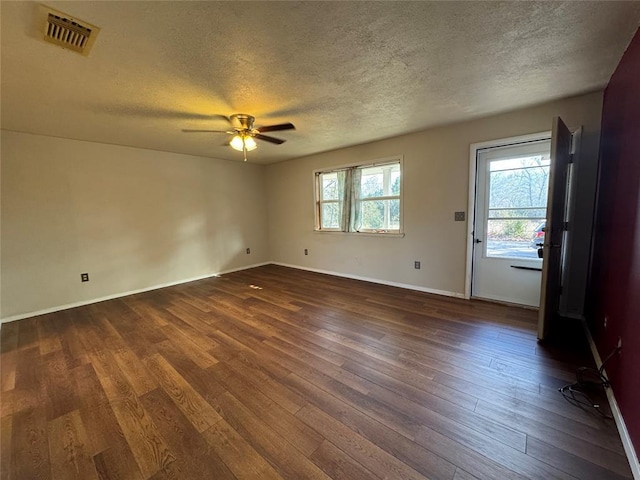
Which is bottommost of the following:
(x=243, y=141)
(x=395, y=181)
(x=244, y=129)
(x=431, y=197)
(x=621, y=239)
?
(x=621, y=239)

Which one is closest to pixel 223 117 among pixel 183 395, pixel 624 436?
pixel 183 395

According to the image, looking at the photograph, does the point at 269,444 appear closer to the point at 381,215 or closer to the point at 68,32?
the point at 68,32

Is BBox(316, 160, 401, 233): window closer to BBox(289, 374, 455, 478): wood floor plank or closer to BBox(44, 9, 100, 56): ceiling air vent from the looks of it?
BBox(289, 374, 455, 478): wood floor plank

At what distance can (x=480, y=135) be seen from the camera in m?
3.23

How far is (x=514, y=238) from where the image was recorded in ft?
10.4

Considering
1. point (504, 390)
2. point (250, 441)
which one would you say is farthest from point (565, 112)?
point (250, 441)

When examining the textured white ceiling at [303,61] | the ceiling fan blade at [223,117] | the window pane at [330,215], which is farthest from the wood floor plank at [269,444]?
the window pane at [330,215]

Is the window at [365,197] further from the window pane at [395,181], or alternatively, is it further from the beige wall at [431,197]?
the beige wall at [431,197]

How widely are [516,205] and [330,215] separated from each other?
3025 millimetres

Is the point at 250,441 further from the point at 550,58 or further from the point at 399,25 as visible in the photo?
the point at 550,58

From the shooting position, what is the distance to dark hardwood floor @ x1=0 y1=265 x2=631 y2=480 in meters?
1.32

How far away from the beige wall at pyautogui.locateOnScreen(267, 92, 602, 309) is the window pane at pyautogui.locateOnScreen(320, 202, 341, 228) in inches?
9.4

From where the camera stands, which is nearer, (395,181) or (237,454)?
(237,454)

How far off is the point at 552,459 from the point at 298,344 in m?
1.83
